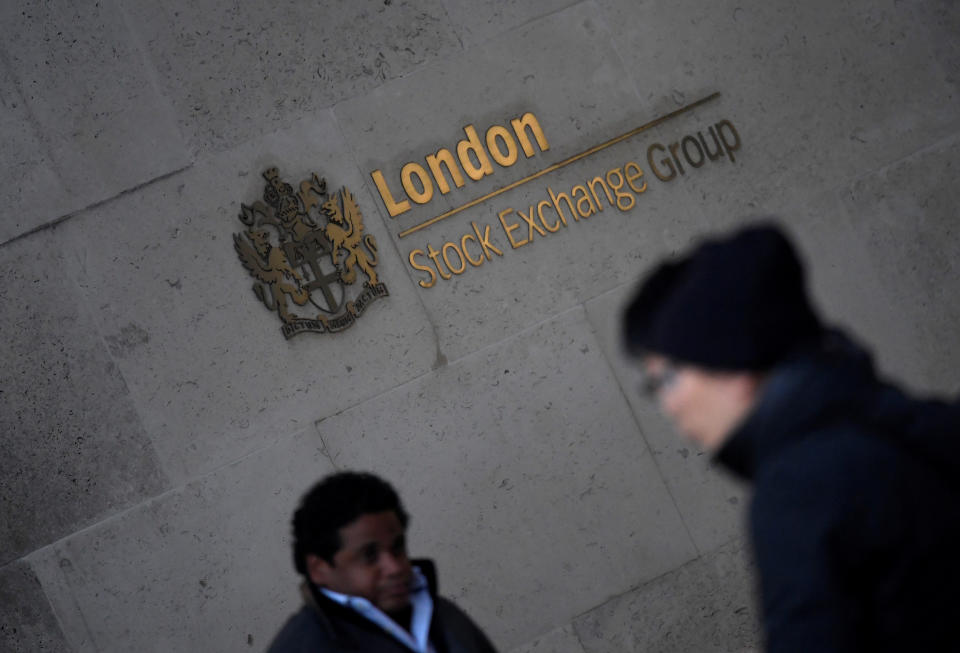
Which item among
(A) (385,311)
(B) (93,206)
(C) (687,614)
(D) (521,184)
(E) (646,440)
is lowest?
(C) (687,614)

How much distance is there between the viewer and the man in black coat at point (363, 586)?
2.57 meters

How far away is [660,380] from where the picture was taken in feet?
5.93

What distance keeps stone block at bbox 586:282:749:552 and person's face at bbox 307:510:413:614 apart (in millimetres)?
2375

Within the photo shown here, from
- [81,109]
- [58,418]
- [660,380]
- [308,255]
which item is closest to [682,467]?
[308,255]

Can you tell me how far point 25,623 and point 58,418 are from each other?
87cm

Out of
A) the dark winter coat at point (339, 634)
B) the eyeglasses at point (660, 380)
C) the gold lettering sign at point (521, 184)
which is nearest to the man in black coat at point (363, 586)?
the dark winter coat at point (339, 634)

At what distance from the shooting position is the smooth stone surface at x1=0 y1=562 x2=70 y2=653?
15.2 feet

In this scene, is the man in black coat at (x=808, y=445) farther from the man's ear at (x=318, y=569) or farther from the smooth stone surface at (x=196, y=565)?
the smooth stone surface at (x=196, y=565)

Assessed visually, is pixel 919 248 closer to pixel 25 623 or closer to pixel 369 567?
pixel 369 567

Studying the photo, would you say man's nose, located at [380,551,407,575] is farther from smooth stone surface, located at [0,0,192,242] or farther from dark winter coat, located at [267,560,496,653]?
smooth stone surface, located at [0,0,192,242]

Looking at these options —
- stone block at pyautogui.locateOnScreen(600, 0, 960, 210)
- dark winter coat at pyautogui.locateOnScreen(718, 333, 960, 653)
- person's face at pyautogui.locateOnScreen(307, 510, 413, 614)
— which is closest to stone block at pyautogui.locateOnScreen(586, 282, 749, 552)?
stone block at pyautogui.locateOnScreen(600, 0, 960, 210)

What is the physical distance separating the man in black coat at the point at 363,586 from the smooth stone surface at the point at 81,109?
2.53 meters

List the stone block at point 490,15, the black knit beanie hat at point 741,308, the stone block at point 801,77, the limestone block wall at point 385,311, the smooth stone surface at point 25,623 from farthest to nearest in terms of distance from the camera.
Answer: the stone block at point 801,77, the stone block at point 490,15, the limestone block wall at point 385,311, the smooth stone surface at point 25,623, the black knit beanie hat at point 741,308

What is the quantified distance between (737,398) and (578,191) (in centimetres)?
342
